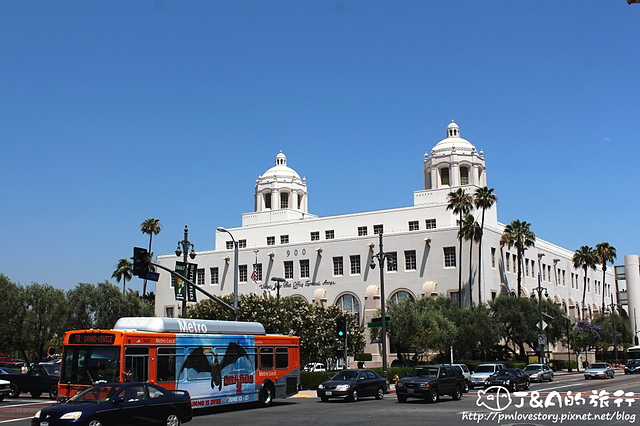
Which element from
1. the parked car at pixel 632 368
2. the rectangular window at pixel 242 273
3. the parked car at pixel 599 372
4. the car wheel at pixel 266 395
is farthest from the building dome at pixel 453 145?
the car wheel at pixel 266 395

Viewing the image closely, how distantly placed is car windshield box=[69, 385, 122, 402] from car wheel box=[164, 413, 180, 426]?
1534 millimetres

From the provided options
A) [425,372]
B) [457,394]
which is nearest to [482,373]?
[457,394]

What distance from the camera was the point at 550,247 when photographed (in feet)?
303

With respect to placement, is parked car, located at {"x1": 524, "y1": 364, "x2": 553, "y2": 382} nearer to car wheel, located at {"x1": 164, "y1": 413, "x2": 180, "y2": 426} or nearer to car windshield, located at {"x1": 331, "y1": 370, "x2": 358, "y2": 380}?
car windshield, located at {"x1": 331, "y1": 370, "x2": 358, "y2": 380}

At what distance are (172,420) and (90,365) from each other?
4879mm

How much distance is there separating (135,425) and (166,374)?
587cm

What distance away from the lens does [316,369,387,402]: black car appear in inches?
1165

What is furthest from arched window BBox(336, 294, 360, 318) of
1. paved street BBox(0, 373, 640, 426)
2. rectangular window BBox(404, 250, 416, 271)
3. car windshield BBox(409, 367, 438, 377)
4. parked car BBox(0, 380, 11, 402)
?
parked car BBox(0, 380, 11, 402)

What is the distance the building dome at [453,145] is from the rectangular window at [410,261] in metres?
15.5

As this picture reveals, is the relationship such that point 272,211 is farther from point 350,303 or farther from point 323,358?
point 323,358

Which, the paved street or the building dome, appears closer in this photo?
the paved street

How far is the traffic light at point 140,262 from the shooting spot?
2859 cm

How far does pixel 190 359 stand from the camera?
24.2 metres

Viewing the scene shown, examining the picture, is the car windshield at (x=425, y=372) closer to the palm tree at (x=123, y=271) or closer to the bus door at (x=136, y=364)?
the bus door at (x=136, y=364)
